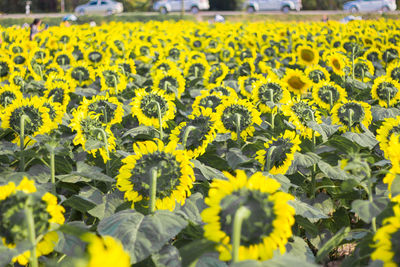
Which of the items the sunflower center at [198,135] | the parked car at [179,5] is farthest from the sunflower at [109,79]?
the parked car at [179,5]

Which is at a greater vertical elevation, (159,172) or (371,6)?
(371,6)

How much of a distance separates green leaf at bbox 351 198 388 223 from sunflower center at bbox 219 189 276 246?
47 centimetres

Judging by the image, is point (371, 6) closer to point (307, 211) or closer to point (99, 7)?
point (99, 7)

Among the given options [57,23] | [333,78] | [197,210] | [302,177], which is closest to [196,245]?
[197,210]

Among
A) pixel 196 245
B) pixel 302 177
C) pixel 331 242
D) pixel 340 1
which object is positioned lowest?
pixel 302 177

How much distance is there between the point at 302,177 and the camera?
2.93 m

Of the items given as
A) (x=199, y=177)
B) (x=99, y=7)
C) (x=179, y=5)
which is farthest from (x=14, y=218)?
(x=99, y=7)

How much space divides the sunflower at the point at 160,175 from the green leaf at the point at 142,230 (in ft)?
0.57

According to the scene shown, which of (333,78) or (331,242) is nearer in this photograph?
(331,242)

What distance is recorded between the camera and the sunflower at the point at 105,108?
3.03 meters

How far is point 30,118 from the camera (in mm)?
2730

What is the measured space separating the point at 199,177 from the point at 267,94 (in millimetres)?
1572

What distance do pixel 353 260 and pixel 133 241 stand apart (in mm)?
974

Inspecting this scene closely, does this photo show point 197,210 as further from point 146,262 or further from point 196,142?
point 196,142
